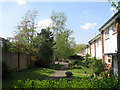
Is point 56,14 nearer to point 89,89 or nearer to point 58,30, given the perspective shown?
point 58,30

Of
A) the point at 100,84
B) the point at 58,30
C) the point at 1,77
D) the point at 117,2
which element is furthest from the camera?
the point at 58,30

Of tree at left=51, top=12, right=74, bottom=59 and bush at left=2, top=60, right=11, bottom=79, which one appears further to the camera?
tree at left=51, top=12, right=74, bottom=59

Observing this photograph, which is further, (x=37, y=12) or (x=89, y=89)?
(x=37, y=12)

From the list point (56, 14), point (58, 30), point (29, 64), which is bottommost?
point (29, 64)

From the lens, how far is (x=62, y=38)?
1195 inches

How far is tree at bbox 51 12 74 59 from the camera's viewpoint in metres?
28.7

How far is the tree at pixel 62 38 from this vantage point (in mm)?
28734

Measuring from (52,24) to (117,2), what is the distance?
102 ft

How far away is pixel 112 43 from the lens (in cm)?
1288

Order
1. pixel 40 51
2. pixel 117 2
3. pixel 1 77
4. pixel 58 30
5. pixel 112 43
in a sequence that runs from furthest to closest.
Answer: pixel 58 30, pixel 40 51, pixel 112 43, pixel 1 77, pixel 117 2

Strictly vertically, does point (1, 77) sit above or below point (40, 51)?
below

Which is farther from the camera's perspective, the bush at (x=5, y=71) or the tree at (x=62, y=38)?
the tree at (x=62, y=38)

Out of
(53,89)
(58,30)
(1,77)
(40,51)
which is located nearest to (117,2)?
(53,89)

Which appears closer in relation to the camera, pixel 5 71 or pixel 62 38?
pixel 5 71
